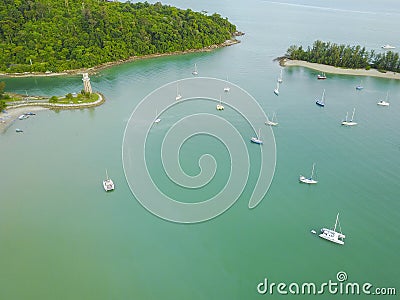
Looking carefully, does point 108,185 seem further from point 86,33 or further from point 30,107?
point 86,33

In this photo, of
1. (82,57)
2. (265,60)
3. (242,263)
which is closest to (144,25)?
(82,57)

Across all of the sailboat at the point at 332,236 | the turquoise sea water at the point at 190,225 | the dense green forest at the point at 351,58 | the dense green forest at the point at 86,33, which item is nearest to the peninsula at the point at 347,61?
the dense green forest at the point at 351,58

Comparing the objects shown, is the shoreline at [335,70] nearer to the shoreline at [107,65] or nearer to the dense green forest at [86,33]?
the shoreline at [107,65]

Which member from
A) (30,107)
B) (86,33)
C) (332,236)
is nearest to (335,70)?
(332,236)

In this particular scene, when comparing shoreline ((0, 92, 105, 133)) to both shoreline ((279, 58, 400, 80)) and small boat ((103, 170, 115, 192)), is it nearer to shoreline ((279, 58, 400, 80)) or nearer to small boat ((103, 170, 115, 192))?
small boat ((103, 170, 115, 192))

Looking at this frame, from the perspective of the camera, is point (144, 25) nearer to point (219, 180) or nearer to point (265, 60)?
point (265, 60)

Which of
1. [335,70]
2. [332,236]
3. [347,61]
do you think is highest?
[347,61]
